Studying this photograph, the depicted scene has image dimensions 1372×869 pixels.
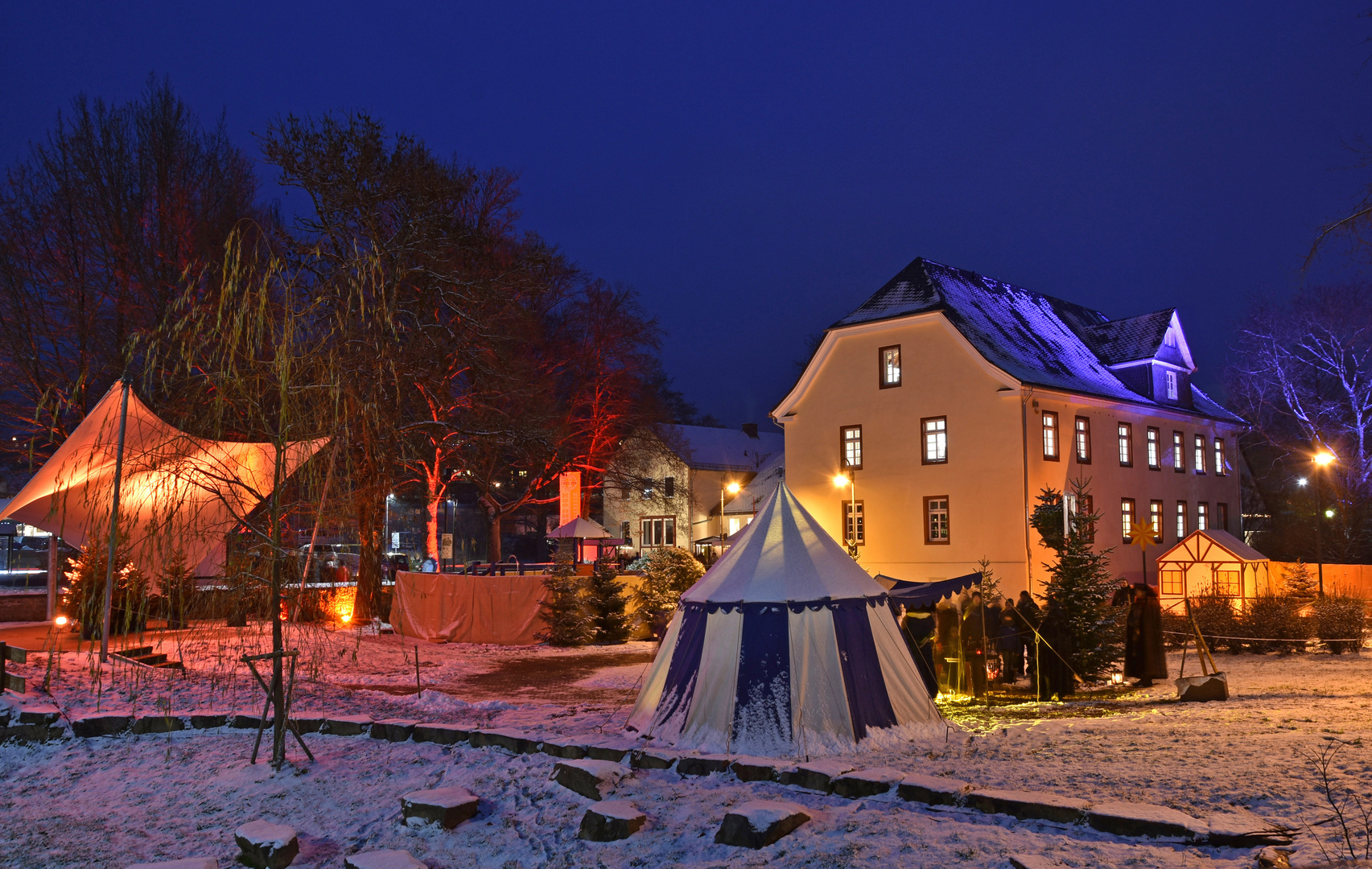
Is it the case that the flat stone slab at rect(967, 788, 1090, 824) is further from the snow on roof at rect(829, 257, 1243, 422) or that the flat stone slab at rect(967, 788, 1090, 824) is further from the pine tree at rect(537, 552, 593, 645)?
the snow on roof at rect(829, 257, 1243, 422)

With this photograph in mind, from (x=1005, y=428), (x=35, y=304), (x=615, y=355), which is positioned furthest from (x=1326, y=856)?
(x=615, y=355)

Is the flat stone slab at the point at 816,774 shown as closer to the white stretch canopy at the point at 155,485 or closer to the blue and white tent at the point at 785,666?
the blue and white tent at the point at 785,666

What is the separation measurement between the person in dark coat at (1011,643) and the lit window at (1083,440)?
45.7 ft

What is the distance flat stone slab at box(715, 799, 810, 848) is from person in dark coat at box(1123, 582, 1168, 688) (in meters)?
9.78

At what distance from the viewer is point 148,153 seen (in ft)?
86.1

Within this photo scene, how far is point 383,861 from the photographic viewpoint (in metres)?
5.89

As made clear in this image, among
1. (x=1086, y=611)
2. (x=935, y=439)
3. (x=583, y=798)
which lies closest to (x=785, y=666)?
(x=583, y=798)

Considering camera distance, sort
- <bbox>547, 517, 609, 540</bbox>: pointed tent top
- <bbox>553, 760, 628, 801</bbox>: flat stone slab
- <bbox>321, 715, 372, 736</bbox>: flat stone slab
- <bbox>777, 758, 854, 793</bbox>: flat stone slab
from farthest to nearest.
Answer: <bbox>547, 517, 609, 540</bbox>: pointed tent top
<bbox>321, 715, 372, 736</bbox>: flat stone slab
<bbox>553, 760, 628, 801</bbox>: flat stone slab
<bbox>777, 758, 854, 793</bbox>: flat stone slab

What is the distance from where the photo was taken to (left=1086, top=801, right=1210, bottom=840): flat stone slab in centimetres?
558

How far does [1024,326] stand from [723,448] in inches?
886

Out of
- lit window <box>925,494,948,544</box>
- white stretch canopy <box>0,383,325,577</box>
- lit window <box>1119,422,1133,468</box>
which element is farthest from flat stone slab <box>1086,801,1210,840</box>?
lit window <box>1119,422,1133,468</box>

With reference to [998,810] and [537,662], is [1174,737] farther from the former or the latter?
[537,662]

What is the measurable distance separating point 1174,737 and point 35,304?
26.9 metres

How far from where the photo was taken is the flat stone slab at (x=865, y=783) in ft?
22.2
